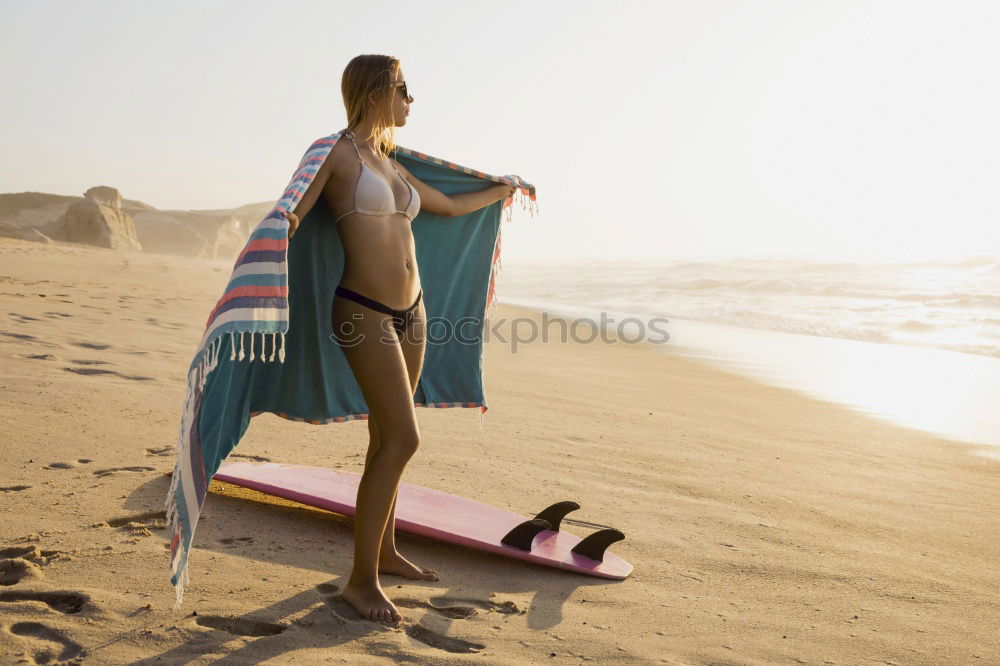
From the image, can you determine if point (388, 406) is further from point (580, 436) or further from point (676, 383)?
point (676, 383)

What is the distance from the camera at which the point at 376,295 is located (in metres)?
Answer: 3.05

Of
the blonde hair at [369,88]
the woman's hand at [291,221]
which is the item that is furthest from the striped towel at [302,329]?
the blonde hair at [369,88]

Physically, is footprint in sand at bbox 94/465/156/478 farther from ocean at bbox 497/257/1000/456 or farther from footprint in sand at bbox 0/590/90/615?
ocean at bbox 497/257/1000/456

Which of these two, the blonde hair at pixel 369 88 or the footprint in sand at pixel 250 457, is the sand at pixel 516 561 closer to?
the footprint in sand at pixel 250 457

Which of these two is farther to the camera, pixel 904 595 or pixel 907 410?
pixel 907 410

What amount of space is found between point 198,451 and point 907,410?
268 inches

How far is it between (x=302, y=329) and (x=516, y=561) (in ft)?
4.50

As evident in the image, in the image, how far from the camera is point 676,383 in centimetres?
867

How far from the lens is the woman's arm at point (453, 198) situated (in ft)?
11.8

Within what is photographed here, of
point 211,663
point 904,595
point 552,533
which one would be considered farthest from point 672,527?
point 211,663

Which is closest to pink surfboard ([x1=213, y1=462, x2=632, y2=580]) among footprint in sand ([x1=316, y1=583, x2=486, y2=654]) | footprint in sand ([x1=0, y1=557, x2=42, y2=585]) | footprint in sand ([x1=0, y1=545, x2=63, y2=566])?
footprint in sand ([x1=316, y1=583, x2=486, y2=654])

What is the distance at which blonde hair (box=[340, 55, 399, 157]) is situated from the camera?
3133 mm

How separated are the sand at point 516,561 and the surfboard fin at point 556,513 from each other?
0.99 feet

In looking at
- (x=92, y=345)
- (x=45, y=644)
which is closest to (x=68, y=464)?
(x=45, y=644)
